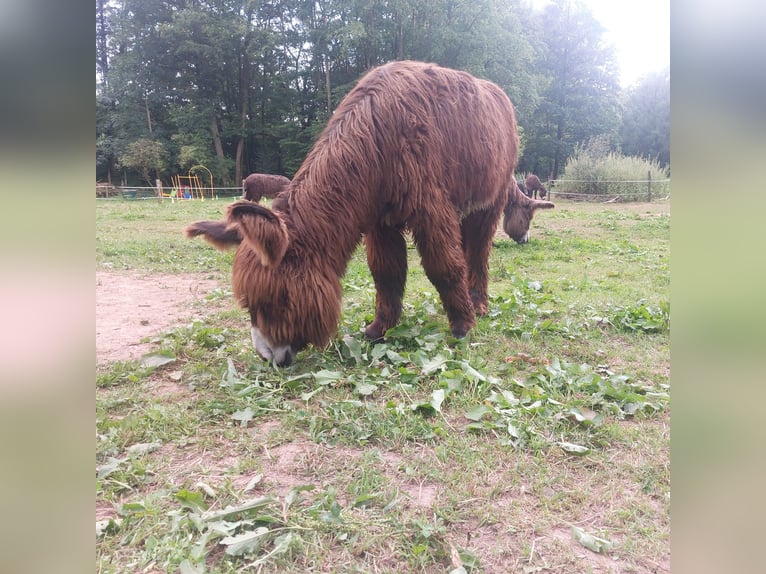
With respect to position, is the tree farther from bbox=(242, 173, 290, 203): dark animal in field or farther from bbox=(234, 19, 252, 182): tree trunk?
bbox=(234, 19, 252, 182): tree trunk

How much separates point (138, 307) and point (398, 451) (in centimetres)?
424

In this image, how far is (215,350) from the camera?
12.4 ft

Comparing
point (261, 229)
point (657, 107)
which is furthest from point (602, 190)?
point (657, 107)

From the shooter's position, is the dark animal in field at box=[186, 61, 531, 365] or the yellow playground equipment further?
the yellow playground equipment

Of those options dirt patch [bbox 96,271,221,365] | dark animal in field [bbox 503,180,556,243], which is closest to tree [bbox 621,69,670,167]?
dirt patch [bbox 96,271,221,365]

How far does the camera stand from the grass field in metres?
1.57

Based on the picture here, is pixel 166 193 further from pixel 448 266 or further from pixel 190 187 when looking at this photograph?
pixel 448 266

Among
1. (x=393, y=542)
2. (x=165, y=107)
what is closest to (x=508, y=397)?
(x=393, y=542)

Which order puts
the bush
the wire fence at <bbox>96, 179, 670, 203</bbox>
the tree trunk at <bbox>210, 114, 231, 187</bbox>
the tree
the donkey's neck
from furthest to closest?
the tree trunk at <bbox>210, 114, 231, 187</bbox>
the wire fence at <bbox>96, 179, 670, 203</bbox>
the bush
the donkey's neck
the tree

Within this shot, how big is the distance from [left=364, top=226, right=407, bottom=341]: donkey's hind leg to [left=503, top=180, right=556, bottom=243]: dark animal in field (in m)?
6.24

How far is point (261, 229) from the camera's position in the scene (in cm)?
271
